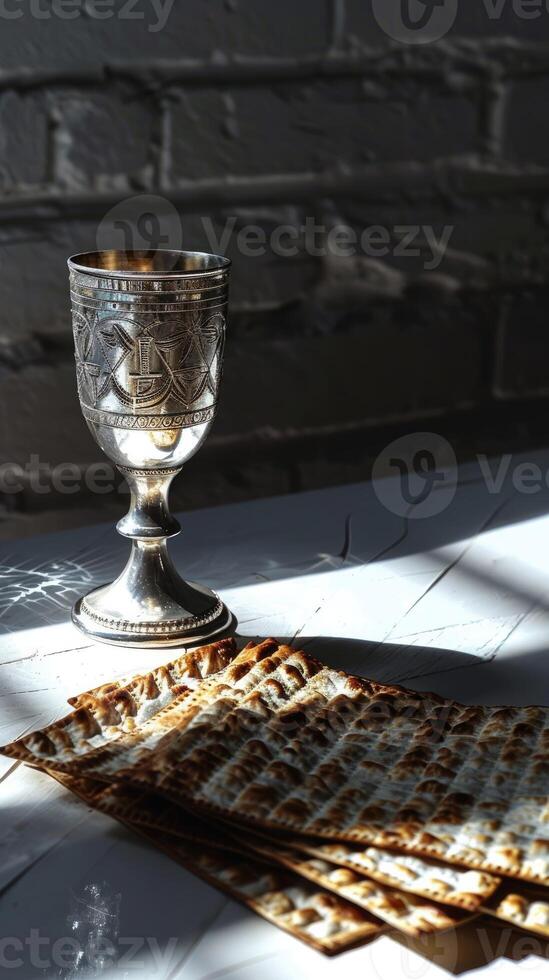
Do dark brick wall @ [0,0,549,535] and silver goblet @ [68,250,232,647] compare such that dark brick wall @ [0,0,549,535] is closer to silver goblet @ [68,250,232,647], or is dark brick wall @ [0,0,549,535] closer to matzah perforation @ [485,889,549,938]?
silver goblet @ [68,250,232,647]

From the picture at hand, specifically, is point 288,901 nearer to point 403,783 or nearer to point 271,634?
point 403,783

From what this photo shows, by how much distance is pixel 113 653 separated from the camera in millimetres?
904

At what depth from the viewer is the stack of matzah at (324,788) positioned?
0.59 meters

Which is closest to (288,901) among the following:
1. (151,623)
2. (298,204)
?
(151,623)

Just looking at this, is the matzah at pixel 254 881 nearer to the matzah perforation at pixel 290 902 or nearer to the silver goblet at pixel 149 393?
the matzah perforation at pixel 290 902

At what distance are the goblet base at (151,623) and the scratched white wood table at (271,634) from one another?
12 mm

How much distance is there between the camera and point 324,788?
0.66 metres

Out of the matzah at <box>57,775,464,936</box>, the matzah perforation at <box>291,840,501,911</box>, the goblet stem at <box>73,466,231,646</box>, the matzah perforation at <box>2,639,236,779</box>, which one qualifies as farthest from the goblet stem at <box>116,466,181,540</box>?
the matzah perforation at <box>291,840,501,911</box>

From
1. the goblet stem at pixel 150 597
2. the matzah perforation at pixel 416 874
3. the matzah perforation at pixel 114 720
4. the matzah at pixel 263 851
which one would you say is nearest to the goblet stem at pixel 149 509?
the goblet stem at pixel 150 597

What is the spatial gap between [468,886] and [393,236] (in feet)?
3.25

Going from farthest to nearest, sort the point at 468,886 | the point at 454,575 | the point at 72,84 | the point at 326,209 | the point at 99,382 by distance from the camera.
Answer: the point at 326,209 < the point at 72,84 < the point at 454,575 < the point at 99,382 < the point at 468,886

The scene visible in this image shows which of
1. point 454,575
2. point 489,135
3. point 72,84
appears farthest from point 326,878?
point 489,135

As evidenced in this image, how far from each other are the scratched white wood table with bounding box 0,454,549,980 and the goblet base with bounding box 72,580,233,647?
0.01m

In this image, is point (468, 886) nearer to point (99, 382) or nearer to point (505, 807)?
point (505, 807)
